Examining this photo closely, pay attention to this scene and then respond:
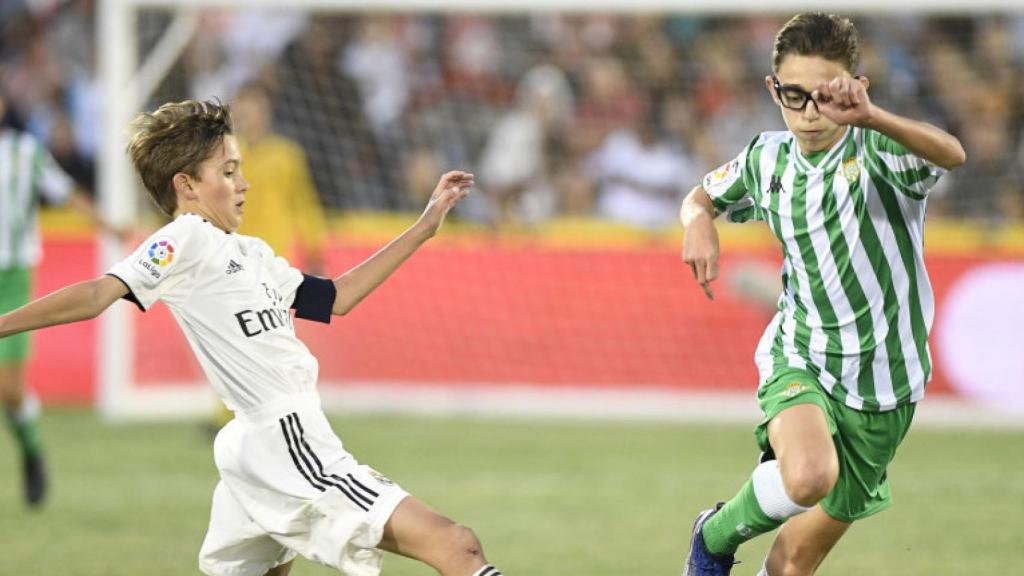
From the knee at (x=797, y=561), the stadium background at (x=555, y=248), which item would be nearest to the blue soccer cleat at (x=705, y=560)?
the knee at (x=797, y=561)

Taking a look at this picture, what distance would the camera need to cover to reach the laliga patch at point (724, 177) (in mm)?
5375

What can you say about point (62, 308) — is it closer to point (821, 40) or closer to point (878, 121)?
point (878, 121)

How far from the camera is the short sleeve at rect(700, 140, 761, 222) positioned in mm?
5340

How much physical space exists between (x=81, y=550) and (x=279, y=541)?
3137 millimetres

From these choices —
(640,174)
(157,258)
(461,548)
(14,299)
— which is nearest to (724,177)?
(461,548)

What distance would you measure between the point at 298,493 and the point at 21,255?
545cm

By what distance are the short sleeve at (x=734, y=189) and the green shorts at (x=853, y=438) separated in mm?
659

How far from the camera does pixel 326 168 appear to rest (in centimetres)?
1378

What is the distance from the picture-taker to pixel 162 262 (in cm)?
452

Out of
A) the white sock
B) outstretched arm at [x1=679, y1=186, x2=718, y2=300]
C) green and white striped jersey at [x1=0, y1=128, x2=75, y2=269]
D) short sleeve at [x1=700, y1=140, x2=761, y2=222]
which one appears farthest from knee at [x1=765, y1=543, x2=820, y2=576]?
green and white striped jersey at [x1=0, y1=128, x2=75, y2=269]

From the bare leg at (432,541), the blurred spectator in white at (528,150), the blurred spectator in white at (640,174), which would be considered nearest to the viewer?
the bare leg at (432,541)

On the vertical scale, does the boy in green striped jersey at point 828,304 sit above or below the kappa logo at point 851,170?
below

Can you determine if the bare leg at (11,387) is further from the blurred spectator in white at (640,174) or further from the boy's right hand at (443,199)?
the blurred spectator in white at (640,174)

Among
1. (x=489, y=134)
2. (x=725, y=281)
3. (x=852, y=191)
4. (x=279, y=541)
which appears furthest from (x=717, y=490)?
(x=489, y=134)
